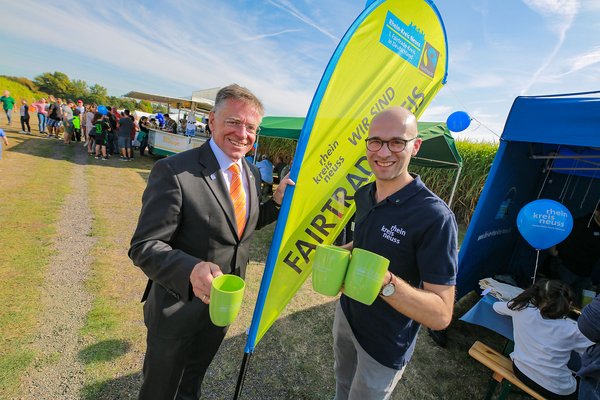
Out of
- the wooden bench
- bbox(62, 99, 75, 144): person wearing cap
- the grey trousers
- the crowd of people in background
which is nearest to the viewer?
the grey trousers

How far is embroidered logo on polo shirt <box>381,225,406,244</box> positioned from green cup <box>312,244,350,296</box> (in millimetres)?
493

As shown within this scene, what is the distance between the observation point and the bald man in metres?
1.37

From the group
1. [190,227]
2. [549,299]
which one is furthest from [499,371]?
[190,227]

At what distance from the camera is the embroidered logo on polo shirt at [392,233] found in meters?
1.54

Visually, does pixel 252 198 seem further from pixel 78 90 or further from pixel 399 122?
pixel 78 90

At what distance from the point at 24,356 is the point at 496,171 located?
19.4 ft

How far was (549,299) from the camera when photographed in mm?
2566

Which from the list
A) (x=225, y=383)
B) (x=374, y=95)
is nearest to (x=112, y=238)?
(x=225, y=383)

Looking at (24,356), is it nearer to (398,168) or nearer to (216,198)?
(216,198)

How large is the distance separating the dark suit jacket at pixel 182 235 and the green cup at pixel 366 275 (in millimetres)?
729

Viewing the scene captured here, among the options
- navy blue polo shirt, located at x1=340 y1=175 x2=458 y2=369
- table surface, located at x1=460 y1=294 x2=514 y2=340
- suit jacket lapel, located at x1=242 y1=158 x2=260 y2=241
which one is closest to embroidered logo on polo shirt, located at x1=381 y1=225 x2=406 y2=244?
navy blue polo shirt, located at x1=340 y1=175 x2=458 y2=369

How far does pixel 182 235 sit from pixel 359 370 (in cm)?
137

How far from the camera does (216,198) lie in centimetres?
165

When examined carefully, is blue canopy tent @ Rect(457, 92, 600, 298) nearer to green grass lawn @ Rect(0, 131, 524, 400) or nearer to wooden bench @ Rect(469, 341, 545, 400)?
green grass lawn @ Rect(0, 131, 524, 400)
